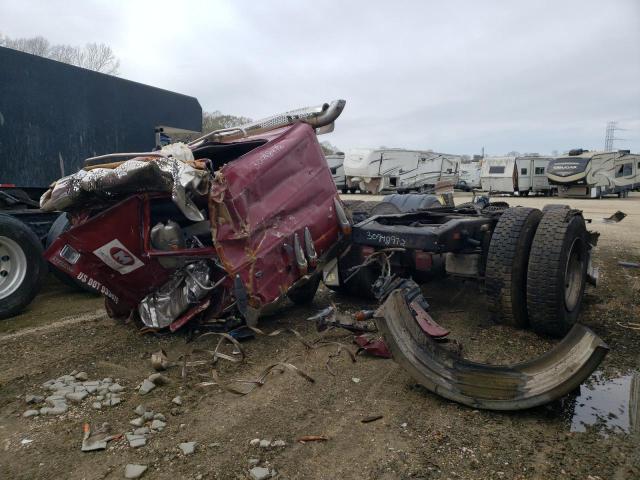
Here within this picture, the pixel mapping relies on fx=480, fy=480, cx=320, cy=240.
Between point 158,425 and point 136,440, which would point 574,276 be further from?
point 136,440

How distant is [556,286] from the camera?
13.1 ft

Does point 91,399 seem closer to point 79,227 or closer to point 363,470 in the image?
point 79,227

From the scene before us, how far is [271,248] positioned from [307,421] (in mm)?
1674

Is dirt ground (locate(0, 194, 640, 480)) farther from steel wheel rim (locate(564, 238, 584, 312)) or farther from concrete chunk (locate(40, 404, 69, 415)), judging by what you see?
steel wheel rim (locate(564, 238, 584, 312))

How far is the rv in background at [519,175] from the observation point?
94.7ft

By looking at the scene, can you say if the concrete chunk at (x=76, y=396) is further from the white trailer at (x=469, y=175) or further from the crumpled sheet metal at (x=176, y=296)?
the white trailer at (x=469, y=175)

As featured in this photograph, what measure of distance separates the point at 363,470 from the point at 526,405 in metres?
1.16

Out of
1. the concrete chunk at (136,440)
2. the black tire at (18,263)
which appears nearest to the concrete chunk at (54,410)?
the concrete chunk at (136,440)

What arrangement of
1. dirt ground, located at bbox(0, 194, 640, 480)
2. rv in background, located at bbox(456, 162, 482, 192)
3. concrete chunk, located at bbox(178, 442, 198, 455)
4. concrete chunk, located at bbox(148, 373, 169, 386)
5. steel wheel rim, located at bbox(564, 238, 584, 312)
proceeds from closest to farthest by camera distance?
dirt ground, located at bbox(0, 194, 640, 480) → concrete chunk, located at bbox(178, 442, 198, 455) → concrete chunk, located at bbox(148, 373, 169, 386) → steel wheel rim, located at bbox(564, 238, 584, 312) → rv in background, located at bbox(456, 162, 482, 192)

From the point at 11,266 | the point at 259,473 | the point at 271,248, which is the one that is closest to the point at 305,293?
the point at 271,248

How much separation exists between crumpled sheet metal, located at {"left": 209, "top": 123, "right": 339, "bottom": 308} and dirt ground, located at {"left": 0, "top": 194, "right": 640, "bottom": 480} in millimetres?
661

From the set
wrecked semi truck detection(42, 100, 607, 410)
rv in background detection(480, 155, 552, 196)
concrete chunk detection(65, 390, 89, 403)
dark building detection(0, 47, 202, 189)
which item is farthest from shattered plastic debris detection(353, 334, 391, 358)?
rv in background detection(480, 155, 552, 196)

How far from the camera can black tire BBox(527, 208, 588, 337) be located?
4.00 metres

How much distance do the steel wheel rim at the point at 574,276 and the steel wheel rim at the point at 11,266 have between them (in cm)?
561
